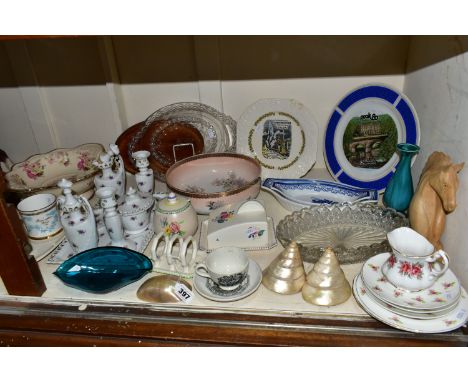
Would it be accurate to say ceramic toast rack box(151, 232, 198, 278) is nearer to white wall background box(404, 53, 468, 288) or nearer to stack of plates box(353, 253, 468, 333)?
stack of plates box(353, 253, 468, 333)

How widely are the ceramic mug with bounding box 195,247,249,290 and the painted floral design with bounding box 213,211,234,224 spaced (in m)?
0.10

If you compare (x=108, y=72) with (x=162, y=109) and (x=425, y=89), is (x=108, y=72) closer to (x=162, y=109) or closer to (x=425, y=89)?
(x=162, y=109)

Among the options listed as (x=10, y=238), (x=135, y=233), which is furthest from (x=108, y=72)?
(x=10, y=238)

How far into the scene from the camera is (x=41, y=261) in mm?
1021

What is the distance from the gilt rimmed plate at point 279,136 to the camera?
4.06 feet

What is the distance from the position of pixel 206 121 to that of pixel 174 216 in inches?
17.5

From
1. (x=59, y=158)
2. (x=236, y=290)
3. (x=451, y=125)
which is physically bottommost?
(x=236, y=290)

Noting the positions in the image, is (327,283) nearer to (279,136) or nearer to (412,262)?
(412,262)

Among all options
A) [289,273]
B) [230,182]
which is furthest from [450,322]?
[230,182]

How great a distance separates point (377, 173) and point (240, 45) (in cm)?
57

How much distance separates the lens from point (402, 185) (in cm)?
100

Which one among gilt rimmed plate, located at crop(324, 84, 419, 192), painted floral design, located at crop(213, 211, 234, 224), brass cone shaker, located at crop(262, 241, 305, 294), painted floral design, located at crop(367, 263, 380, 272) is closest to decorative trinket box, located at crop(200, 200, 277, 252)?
painted floral design, located at crop(213, 211, 234, 224)

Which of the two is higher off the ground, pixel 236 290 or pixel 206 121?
pixel 206 121

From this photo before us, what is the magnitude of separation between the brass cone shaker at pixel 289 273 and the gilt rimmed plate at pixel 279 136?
455 millimetres
